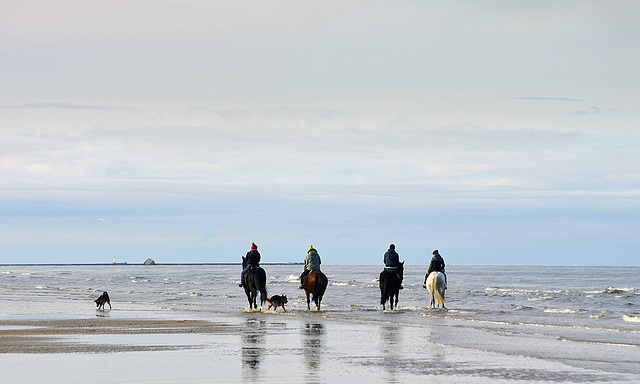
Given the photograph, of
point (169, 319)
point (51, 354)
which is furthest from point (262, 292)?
point (51, 354)

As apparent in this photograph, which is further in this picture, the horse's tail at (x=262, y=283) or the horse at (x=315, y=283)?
the horse at (x=315, y=283)

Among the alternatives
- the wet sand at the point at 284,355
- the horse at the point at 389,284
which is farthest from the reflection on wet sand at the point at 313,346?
the horse at the point at 389,284

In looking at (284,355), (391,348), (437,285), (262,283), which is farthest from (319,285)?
(284,355)

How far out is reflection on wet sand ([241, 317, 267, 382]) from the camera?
34.8 feet

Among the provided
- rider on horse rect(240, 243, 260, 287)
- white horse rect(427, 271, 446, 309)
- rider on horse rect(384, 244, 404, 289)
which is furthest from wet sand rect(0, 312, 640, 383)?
white horse rect(427, 271, 446, 309)

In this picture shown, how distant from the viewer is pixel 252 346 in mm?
14156

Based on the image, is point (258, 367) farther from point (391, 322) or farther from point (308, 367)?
point (391, 322)

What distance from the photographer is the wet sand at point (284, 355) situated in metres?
10.3

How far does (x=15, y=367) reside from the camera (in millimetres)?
11109

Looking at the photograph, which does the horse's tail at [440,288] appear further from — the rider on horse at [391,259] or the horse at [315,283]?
the horse at [315,283]

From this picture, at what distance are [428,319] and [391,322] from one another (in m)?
1.88

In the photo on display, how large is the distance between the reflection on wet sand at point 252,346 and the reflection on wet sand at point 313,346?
2.52 ft

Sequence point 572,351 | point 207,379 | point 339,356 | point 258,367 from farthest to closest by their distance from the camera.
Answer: point 572,351, point 339,356, point 258,367, point 207,379

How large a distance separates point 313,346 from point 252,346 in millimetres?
1147
